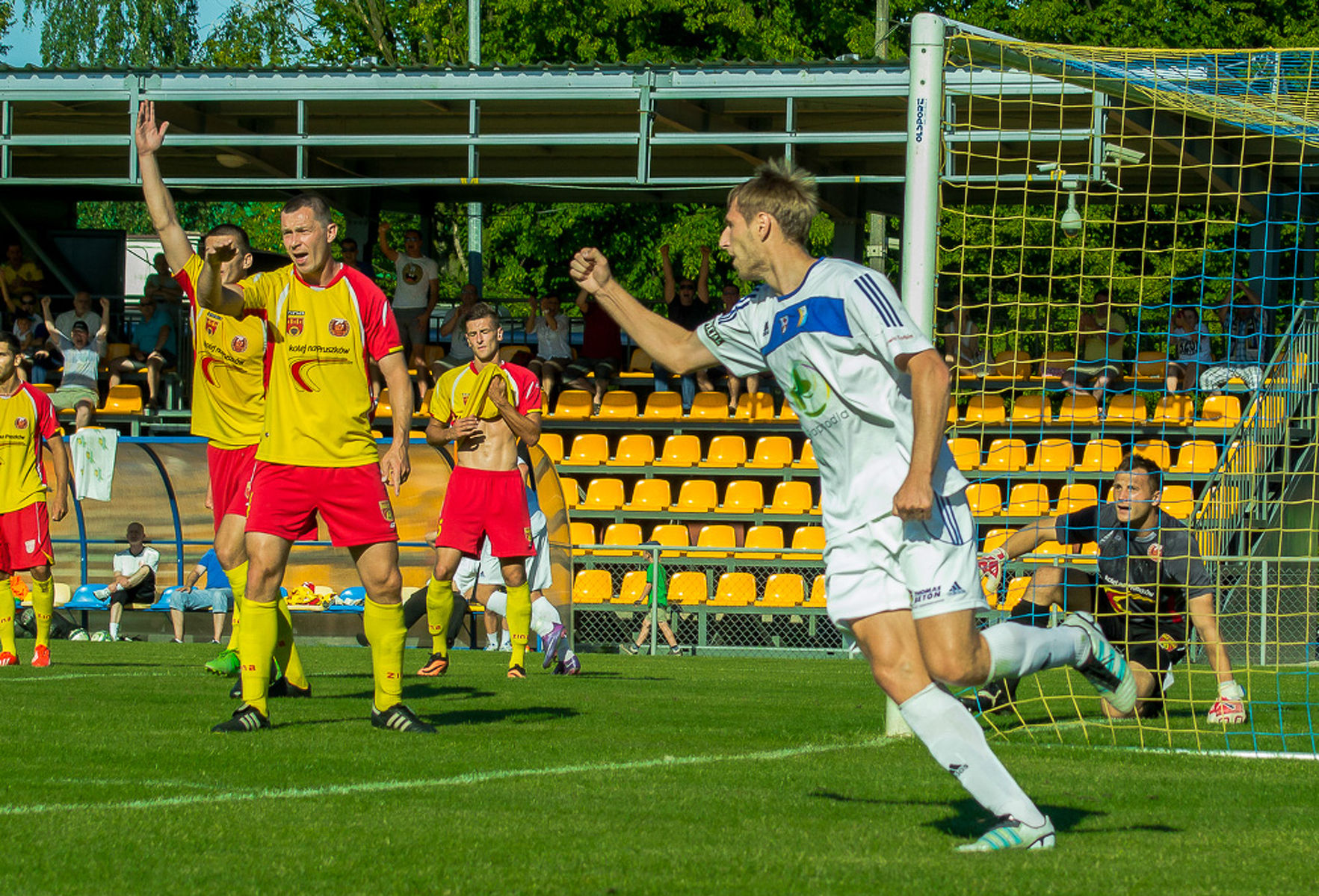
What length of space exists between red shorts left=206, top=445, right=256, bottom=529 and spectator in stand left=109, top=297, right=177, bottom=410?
12776mm

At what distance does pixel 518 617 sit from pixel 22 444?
3732 mm

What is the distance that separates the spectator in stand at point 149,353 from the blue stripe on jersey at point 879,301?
58.8 feet

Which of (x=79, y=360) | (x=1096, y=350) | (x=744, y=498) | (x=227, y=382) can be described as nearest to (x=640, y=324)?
(x=227, y=382)

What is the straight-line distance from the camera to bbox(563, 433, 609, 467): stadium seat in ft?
65.3

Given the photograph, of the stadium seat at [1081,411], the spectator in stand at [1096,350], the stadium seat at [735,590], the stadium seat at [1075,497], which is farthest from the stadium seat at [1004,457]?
the stadium seat at [735,590]

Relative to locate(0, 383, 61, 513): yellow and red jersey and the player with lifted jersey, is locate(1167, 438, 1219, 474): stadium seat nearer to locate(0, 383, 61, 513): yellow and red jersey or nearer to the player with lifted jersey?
the player with lifted jersey

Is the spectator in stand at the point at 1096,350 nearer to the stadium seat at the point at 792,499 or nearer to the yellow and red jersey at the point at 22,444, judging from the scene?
the stadium seat at the point at 792,499

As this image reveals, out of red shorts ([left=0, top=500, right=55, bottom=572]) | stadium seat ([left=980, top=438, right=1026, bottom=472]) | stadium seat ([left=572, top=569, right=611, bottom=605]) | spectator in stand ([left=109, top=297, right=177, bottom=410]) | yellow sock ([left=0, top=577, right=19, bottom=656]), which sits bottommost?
stadium seat ([left=572, top=569, right=611, bottom=605])

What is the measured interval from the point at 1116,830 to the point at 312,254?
13.5 ft

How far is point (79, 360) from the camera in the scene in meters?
20.9

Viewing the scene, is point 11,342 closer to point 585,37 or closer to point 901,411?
point 901,411

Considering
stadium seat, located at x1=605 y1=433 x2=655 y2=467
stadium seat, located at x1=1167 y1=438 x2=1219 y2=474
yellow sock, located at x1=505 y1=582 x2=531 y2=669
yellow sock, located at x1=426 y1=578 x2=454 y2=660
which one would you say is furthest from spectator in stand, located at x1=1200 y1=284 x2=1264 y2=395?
yellow sock, located at x1=426 y1=578 x2=454 y2=660

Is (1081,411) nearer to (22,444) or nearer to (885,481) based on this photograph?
(22,444)

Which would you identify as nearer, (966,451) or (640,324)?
(640,324)
